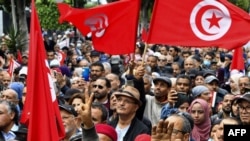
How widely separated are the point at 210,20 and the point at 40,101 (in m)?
2.94

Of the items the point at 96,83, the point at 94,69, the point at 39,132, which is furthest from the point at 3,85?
the point at 39,132

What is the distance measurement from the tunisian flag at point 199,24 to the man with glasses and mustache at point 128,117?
1653 millimetres

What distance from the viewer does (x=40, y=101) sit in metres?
5.54

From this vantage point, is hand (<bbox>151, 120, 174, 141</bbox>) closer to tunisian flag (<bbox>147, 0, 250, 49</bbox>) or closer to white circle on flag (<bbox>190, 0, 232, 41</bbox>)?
tunisian flag (<bbox>147, 0, 250, 49</bbox>)

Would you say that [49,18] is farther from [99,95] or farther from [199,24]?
[199,24]

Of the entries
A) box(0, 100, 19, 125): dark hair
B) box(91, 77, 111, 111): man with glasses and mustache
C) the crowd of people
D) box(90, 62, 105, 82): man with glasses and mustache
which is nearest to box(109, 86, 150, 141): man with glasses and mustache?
the crowd of people

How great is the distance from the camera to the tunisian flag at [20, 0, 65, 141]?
17.5 ft

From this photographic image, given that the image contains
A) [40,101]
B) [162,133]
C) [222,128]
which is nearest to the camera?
[162,133]

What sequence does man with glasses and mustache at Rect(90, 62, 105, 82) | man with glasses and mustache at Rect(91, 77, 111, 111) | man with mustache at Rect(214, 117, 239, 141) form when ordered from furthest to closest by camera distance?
man with glasses and mustache at Rect(90, 62, 105, 82) < man with glasses and mustache at Rect(91, 77, 111, 111) < man with mustache at Rect(214, 117, 239, 141)

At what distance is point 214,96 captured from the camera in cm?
943

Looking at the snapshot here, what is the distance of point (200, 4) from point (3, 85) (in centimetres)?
389

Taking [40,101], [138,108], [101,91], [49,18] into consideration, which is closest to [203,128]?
[138,108]

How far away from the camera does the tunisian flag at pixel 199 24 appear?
25.3ft

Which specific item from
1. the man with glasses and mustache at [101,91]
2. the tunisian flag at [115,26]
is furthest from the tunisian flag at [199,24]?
the man with glasses and mustache at [101,91]
